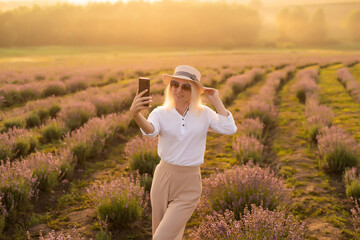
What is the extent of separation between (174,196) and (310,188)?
3112 mm

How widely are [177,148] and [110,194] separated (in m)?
1.40

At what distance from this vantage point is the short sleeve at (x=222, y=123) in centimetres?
261

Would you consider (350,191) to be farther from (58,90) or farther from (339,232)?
(58,90)

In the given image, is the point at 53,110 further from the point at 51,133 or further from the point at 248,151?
the point at 248,151

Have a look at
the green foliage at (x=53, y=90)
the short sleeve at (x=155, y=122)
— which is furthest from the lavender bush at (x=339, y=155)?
the green foliage at (x=53, y=90)

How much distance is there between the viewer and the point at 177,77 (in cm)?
250

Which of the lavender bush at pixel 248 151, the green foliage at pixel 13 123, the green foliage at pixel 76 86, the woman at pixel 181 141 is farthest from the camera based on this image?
the green foliage at pixel 76 86

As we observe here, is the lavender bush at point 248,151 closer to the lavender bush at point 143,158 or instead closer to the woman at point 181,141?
the lavender bush at point 143,158

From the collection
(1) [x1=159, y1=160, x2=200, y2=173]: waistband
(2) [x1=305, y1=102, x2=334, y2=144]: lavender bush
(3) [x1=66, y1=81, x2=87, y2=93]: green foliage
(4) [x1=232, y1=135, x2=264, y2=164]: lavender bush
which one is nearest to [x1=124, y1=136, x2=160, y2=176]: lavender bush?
(4) [x1=232, y1=135, x2=264, y2=164]: lavender bush

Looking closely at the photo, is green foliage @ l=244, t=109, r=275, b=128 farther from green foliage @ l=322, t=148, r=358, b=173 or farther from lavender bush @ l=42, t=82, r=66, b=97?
lavender bush @ l=42, t=82, r=66, b=97

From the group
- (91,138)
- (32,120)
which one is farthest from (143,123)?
(32,120)

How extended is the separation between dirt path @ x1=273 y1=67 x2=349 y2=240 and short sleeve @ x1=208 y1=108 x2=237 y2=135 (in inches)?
64.6

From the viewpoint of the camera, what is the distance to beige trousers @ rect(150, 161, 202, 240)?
2412 mm

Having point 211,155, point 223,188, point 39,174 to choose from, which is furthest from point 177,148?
point 211,155
